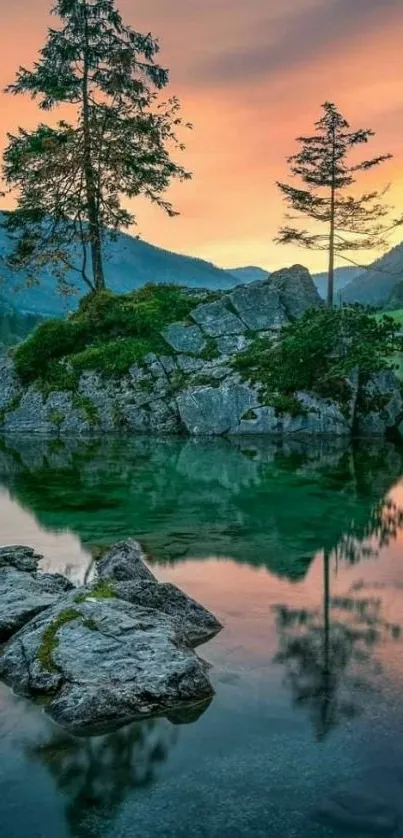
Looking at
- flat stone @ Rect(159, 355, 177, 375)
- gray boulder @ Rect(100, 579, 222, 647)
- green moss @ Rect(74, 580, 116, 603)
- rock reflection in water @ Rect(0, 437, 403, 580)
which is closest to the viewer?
green moss @ Rect(74, 580, 116, 603)

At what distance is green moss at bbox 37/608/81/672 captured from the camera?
8.01 m

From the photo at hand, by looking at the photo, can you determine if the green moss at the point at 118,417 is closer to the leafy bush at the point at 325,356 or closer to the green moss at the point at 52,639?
the leafy bush at the point at 325,356

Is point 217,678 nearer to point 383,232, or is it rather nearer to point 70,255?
point 70,255

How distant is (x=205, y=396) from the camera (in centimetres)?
3138

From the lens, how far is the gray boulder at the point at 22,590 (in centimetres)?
942

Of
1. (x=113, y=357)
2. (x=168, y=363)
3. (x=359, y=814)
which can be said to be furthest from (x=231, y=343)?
(x=359, y=814)

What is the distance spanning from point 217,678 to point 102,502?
388 inches

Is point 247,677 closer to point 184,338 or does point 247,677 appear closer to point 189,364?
point 189,364

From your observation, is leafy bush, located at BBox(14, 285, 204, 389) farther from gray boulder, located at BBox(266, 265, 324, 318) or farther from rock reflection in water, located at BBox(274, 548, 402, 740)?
rock reflection in water, located at BBox(274, 548, 402, 740)

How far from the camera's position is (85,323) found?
36938mm

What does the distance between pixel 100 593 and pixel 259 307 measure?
2880 centimetres

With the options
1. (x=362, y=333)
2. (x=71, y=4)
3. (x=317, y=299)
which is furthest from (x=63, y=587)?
(x=71, y=4)

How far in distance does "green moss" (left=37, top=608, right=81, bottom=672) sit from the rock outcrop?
867 inches

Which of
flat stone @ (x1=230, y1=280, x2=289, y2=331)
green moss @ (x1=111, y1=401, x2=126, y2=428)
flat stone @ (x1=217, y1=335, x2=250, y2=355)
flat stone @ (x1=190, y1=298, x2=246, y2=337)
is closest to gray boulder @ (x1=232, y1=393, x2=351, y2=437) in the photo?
flat stone @ (x1=217, y1=335, x2=250, y2=355)
